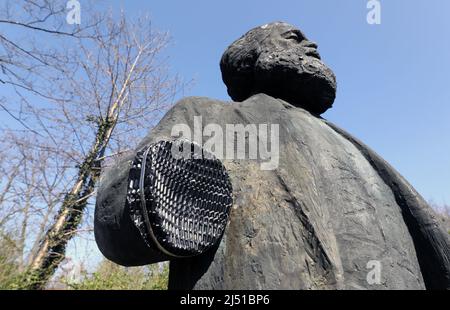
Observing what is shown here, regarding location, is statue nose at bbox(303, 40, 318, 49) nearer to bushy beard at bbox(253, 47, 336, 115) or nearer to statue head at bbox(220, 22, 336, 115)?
statue head at bbox(220, 22, 336, 115)

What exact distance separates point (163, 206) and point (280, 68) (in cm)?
126

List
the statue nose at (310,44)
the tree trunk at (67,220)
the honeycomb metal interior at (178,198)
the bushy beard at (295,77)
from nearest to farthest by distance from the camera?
the honeycomb metal interior at (178,198)
the bushy beard at (295,77)
the statue nose at (310,44)
the tree trunk at (67,220)

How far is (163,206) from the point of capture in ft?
4.16

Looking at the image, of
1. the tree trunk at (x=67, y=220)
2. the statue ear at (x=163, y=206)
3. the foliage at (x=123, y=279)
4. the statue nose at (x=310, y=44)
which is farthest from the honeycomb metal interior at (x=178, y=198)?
the foliage at (x=123, y=279)

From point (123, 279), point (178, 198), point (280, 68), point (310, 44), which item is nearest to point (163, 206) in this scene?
point (178, 198)

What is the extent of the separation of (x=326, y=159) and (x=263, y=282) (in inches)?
27.7

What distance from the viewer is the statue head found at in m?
2.25

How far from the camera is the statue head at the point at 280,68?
7.37 ft

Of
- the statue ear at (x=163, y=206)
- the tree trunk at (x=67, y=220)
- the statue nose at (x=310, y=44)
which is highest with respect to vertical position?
the tree trunk at (x=67, y=220)

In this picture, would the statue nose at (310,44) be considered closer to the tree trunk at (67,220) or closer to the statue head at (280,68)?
the statue head at (280,68)

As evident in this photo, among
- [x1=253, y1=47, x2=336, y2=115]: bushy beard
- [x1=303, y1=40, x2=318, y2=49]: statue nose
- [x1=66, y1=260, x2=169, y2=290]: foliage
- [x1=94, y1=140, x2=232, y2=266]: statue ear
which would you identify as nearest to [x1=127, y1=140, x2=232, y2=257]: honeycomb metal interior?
[x1=94, y1=140, x2=232, y2=266]: statue ear

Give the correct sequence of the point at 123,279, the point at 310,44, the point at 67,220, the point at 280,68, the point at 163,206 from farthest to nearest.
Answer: the point at 123,279 → the point at 67,220 → the point at 310,44 → the point at 280,68 → the point at 163,206

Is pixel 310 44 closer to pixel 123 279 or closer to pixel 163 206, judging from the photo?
pixel 163 206
